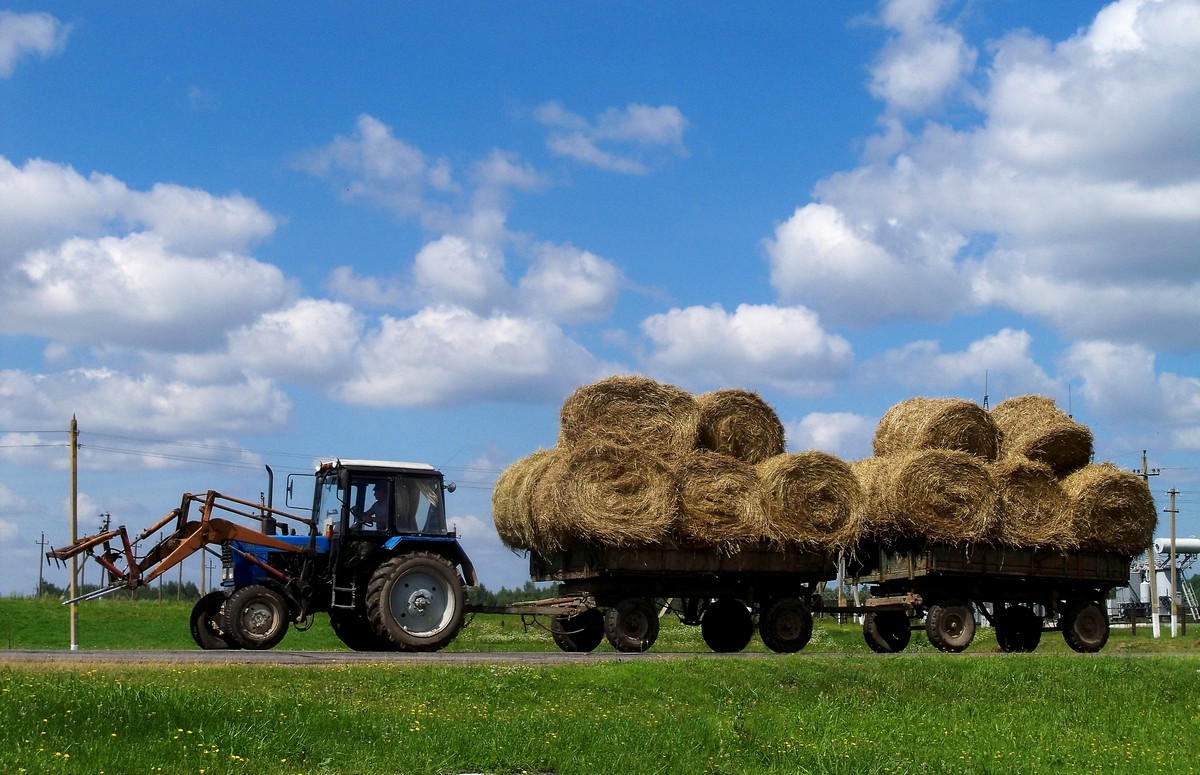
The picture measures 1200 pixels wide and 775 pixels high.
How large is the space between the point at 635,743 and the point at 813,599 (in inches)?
441

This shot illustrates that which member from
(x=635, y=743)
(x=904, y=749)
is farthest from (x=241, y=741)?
(x=904, y=749)

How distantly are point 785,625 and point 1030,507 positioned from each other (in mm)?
4848

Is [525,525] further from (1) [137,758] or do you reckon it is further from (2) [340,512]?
(1) [137,758]

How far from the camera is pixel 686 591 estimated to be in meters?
19.8

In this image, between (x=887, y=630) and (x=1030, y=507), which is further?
(x=887, y=630)

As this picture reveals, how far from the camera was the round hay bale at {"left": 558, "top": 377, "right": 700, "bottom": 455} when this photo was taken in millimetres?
19016

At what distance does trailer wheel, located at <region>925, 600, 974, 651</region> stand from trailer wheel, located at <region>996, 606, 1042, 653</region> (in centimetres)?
179

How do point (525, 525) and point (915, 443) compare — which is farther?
point (915, 443)

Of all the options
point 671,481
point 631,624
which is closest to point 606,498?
point 671,481

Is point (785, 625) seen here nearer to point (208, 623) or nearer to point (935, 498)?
point (935, 498)

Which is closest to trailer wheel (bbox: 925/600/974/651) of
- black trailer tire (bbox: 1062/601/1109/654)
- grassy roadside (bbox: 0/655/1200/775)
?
black trailer tire (bbox: 1062/601/1109/654)

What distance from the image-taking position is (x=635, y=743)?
1015 cm

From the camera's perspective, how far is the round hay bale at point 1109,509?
72.8 ft

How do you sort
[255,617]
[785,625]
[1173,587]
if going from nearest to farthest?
[255,617] < [785,625] < [1173,587]
